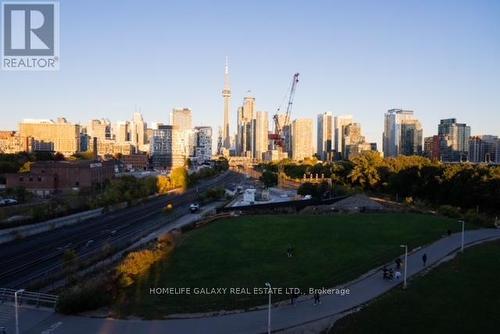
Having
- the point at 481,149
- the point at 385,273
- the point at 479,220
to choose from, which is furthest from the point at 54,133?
the point at 385,273

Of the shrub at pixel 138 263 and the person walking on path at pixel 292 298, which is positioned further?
the shrub at pixel 138 263

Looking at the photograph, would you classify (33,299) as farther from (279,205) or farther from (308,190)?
(308,190)


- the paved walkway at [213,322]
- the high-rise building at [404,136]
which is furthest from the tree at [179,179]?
the high-rise building at [404,136]

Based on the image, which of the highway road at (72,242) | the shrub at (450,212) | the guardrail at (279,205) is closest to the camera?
the highway road at (72,242)

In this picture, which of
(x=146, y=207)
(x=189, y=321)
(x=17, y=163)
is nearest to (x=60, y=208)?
(x=146, y=207)

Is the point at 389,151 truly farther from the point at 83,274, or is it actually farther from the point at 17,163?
the point at 83,274

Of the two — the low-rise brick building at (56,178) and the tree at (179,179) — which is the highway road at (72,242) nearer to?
the low-rise brick building at (56,178)

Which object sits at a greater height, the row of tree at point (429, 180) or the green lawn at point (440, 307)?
the row of tree at point (429, 180)
